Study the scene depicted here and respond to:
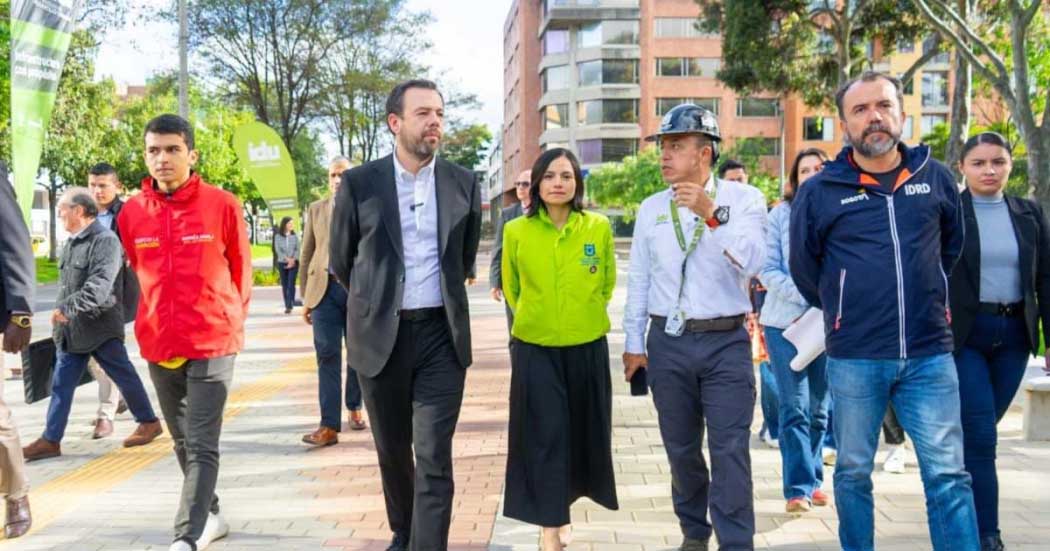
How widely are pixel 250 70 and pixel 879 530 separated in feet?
109

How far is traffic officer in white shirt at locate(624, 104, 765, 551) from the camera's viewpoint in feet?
13.5

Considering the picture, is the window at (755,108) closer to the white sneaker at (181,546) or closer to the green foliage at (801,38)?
Answer: the green foliage at (801,38)

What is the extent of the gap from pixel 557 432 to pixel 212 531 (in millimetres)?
1738

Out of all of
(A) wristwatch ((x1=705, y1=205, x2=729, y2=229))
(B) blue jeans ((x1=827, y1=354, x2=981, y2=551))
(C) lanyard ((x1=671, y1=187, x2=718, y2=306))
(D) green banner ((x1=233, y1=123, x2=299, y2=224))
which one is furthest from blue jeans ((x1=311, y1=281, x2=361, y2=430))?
(D) green banner ((x1=233, y1=123, x2=299, y2=224))

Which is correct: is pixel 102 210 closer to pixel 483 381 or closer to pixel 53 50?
pixel 53 50

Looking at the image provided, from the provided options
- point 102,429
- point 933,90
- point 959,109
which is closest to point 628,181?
point 933,90

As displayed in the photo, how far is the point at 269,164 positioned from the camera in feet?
72.9

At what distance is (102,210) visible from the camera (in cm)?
785

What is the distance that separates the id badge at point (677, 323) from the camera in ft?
13.9

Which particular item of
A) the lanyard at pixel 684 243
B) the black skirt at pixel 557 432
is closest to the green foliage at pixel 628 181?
the black skirt at pixel 557 432

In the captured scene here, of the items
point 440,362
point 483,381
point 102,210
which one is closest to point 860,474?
point 440,362

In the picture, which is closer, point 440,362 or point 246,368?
point 440,362

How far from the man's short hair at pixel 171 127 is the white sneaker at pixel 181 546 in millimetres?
1777

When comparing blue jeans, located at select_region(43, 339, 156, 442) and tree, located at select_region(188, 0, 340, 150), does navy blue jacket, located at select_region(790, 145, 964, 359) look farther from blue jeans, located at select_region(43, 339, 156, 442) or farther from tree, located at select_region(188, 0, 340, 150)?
tree, located at select_region(188, 0, 340, 150)
